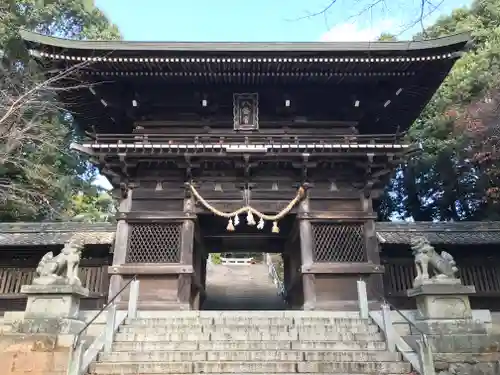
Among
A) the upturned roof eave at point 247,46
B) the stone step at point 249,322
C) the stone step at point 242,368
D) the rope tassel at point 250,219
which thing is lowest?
the stone step at point 242,368

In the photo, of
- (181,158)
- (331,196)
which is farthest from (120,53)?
(331,196)

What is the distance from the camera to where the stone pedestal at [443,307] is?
328 inches

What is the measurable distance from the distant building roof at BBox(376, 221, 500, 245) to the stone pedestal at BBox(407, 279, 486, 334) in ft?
11.7

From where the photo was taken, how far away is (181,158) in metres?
11.6

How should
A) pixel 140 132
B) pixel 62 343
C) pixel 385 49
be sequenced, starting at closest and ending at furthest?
pixel 62 343 → pixel 385 49 → pixel 140 132

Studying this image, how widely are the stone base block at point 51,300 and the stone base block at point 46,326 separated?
31 cm

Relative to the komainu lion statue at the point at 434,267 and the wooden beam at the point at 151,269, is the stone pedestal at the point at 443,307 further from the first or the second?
the wooden beam at the point at 151,269

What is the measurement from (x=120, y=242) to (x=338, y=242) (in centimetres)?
611

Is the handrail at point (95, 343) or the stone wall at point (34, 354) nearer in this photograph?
the handrail at point (95, 343)

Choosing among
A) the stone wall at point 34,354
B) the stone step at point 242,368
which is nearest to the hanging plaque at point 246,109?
the stone step at point 242,368

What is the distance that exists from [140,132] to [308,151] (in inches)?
208

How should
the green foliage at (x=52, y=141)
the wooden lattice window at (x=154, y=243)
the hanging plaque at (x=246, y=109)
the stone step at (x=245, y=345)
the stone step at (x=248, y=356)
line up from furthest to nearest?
the green foliage at (x=52, y=141) < the hanging plaque at (x=246, y=109) < the wooden lattice window at (x=154, y=243) < the stone step at (x=245, y=345) < the stone step at (x=248, y=356)

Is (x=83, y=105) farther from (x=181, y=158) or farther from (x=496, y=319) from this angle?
(x=496, y=319)

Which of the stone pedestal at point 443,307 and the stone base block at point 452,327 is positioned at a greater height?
the stone pedestal at point 443,307
